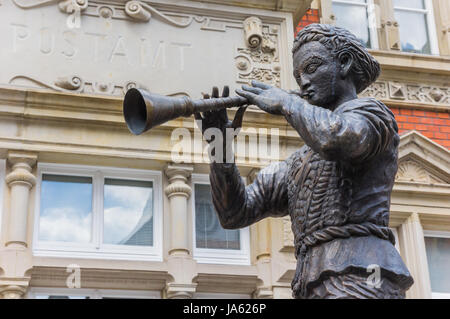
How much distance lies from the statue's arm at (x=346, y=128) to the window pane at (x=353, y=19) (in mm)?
6792

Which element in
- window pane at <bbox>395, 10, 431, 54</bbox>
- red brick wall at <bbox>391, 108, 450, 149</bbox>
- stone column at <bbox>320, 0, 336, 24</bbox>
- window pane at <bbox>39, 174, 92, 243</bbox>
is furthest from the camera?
window pane at <bbox>395, 10, 431, 54</bbox>

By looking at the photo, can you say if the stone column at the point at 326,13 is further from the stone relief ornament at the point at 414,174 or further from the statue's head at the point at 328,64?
the statue's head at the point at 328,64

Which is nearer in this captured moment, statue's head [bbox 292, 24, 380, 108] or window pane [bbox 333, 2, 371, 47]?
statue's head [bbox 292, 24, 380, 108]

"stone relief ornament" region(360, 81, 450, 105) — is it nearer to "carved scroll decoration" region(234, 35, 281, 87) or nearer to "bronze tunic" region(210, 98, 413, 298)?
"carved scroll decoration" region(234, 35, 281, 87)

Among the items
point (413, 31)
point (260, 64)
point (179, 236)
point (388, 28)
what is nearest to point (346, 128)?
point (179, 236)

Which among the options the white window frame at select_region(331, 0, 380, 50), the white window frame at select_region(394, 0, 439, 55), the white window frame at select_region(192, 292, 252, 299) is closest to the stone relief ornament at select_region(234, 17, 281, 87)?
the white window frame at select_region(331, 0, 380, 50)

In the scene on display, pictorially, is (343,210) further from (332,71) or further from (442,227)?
(442,227)

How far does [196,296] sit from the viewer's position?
8656 mm

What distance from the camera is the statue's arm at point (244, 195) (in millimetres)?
4145

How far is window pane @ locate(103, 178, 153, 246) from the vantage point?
8.70 meters

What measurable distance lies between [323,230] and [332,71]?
2.10 feet

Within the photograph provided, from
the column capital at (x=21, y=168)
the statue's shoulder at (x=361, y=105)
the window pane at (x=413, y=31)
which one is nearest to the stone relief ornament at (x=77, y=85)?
the column capital at (x=21, y=168)

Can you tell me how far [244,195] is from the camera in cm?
423

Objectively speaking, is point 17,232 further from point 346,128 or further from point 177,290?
point 346,128
